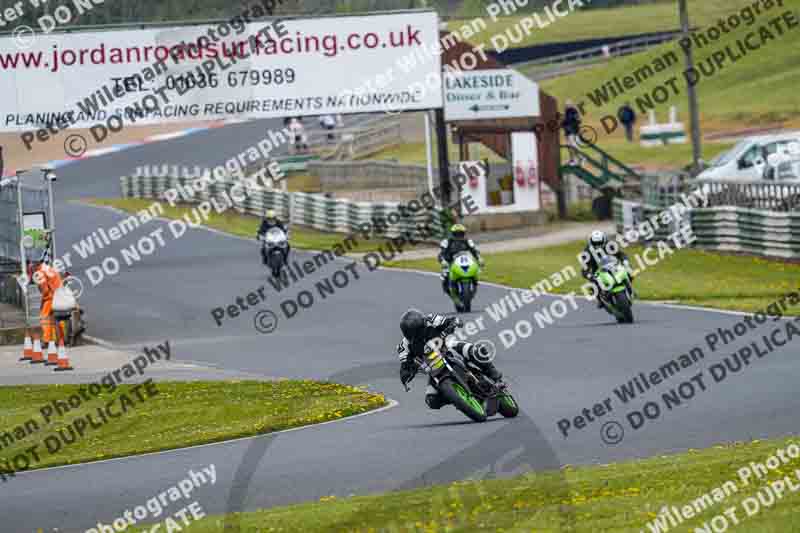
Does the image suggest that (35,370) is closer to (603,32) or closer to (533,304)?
(533,304)

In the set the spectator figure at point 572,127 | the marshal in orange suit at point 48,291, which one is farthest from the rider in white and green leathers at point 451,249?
the spectator figure at point 572,127

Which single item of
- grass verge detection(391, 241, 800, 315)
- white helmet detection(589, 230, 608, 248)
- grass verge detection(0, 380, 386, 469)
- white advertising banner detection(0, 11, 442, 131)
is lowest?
grass verge detection(391, 241, 800, 315)

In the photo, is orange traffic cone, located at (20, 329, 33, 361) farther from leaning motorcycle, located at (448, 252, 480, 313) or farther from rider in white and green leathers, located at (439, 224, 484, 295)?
leaning motorcycle, located at (448, 252, 480, 313)

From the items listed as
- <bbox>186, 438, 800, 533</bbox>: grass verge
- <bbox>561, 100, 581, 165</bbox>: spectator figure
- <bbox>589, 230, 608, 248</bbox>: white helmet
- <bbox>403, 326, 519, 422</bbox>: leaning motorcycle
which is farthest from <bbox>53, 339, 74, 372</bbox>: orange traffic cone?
<bbox>561, 100, 581, 165</bbox>: spectator figure

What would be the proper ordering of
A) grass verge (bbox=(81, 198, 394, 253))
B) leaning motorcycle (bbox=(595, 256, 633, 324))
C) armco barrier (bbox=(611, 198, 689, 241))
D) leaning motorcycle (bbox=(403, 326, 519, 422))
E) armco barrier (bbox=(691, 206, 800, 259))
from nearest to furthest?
leaning motorcycle (bbox=(403, 326, 519, 422)) < leaning motorcycle (bbox=(595, 256, 633, 324)) < armco barrier (bbox=(691, 206, 800, 259)) < armco barrier (bbox=(611, 198, 689, 241)) < grass verge (bbox=(81, 198, 394, 253))

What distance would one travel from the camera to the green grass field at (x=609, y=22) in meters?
78.6

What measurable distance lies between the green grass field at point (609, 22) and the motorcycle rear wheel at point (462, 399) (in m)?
61.2

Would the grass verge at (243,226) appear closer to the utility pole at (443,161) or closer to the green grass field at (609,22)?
the utility pole at (443,161)

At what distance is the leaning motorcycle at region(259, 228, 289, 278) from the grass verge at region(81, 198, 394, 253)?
487 cm

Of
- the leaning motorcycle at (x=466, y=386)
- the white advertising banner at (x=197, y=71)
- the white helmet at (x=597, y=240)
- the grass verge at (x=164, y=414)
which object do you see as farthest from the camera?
the white advertising banner at (x=197, y=71)

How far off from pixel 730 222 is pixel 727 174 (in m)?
3.86

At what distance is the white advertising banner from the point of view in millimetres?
34844

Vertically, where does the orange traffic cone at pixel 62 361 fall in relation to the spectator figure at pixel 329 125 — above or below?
below

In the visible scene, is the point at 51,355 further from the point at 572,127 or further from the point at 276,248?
the point at 572,127
